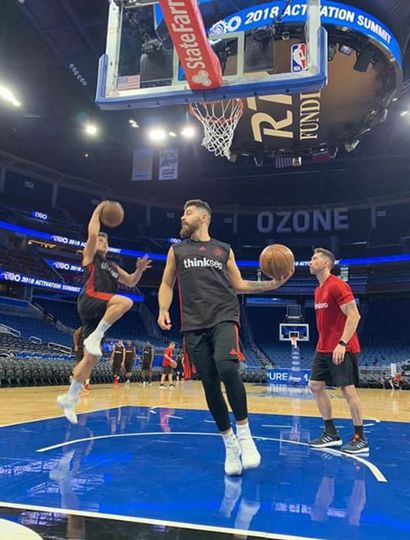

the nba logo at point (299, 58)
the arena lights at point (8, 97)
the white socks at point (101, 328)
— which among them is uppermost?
the arena lights at point (8, 97)

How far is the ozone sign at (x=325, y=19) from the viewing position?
753 centimetres

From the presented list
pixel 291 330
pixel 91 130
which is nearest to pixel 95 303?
pixel 91 130

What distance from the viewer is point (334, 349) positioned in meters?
4.39

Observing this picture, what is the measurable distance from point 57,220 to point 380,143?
2165 cm

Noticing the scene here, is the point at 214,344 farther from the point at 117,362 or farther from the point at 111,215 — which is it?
the point at 117,362

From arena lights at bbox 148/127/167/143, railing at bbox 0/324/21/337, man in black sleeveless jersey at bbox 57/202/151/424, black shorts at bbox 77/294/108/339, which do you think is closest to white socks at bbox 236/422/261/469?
man in black sleeveless jersey at bbox 57/202/151/424

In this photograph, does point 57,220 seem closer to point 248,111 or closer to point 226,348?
point 248,111

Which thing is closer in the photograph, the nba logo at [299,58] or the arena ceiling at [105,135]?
the nba logo at [299,58]

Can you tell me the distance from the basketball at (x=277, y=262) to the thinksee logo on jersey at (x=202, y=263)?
1.48 ft

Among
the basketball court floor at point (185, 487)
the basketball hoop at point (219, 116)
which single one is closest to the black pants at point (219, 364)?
the basketball court floor at point (185, 487)

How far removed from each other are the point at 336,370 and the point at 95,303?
254 cm

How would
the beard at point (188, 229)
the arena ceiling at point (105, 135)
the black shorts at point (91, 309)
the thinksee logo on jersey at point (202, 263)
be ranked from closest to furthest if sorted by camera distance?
the thinksee logo on jersey at point (202, 263) < the beard at point (188, 229) < the black shorts at point (91, 309) < the arena ceiling at point (105, 135)

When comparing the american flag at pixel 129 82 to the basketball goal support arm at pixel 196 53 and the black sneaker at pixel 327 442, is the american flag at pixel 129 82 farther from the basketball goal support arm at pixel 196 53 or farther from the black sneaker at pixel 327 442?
the black sneaker at pixel 327 442

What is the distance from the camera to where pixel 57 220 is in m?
31.1
